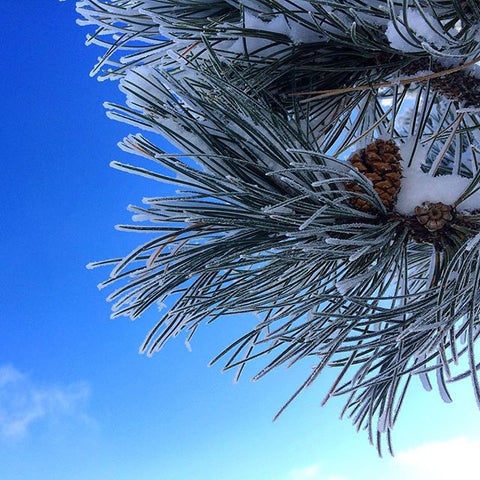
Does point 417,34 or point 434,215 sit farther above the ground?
point 417,34

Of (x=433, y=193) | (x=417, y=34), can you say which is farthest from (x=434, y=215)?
(x=417, y=34)

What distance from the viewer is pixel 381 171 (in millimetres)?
854

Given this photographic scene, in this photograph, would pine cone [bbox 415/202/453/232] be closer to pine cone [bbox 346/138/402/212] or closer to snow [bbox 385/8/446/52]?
pine cone [bbox 346/138/402/212]

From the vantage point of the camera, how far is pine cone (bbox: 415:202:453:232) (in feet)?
2.71

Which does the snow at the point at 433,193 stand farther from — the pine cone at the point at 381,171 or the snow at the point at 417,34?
the snow at the point at 417,34

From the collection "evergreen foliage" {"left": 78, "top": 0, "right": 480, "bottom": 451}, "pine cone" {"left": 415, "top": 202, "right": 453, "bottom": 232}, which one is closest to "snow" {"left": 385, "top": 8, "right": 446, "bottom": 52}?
"evergreen foliage" {"left": 78, "top": 0, "right": 480, "bottom": 451}

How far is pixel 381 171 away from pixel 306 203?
0.43 feet

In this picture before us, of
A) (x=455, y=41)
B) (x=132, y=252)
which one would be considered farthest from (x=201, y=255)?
(x=455, y=41)

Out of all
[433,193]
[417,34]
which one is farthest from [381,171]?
[417,34]

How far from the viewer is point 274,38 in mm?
947

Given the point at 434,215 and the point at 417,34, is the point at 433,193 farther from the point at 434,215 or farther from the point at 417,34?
the point at 417,34

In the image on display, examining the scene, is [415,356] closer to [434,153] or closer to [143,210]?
[143,210]

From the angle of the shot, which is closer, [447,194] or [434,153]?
[447,194]

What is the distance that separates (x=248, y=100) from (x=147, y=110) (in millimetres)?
131
